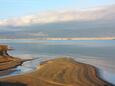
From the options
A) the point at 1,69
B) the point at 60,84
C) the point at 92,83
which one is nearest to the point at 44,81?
the point at 60,84

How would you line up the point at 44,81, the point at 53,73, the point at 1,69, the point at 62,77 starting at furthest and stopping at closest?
1. the point at 1,69
2. the point at 53,73
3. the point at 62,77
4. the point at 44,81

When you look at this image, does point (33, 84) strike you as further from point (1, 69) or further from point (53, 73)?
point (1, 69)

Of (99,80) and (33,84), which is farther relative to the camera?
(99,80)

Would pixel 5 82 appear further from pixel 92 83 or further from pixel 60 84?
pixel 92 83

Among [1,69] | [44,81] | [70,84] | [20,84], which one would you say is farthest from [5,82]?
[1,69]

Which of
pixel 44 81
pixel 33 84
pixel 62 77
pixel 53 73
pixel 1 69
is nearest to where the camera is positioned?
pixel 33 84

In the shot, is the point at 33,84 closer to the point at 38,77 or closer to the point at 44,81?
the point at 44,81

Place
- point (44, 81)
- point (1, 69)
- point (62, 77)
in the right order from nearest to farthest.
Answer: point (44, 81) < point (62, 77) < point (1, 69)

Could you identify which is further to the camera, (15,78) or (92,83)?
(15,78)
